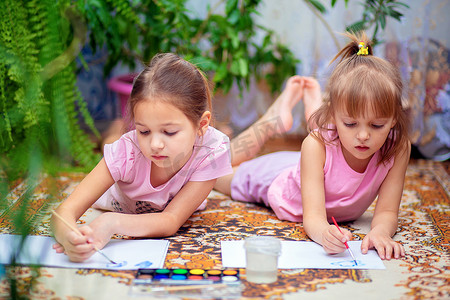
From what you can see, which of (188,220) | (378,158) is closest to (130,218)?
(188,220)

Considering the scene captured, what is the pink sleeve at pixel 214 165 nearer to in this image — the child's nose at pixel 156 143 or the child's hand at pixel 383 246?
the child's nose at pixel 156 143

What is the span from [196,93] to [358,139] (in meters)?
0.39

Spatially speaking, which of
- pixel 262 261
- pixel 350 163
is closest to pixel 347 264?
pixel 262 261

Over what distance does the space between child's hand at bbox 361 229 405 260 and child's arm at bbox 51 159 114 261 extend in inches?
Result: 22.6

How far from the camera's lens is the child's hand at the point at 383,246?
1.13 m

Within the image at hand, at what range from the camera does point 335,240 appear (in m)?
1.10

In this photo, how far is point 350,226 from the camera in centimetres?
138

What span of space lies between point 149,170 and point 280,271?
0.44 meters

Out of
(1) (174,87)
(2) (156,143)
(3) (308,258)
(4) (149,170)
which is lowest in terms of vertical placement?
(3) (308,258)

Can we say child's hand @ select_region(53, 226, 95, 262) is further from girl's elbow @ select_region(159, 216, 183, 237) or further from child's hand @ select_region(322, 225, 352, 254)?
child's hand @ select_region(322, 225, 352, 254)

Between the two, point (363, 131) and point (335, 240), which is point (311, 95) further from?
point (335, 240)

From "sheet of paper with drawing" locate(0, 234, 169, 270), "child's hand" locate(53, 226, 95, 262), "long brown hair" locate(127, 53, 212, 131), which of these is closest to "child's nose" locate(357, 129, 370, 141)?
"long brown hair" locate(127, 53, 212, 131)

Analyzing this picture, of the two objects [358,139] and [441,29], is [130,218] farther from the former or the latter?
[441,29]

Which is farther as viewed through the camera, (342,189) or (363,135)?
(342,189)
